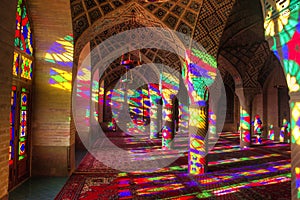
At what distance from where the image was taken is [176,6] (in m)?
7.17

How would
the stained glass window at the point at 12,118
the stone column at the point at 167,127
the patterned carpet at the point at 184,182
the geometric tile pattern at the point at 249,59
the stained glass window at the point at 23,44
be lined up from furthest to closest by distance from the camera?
the stone column at the point at 167,127
the geometric tile pattern at the point at 249,59
the stained glass window at the point at 23,44
the stained glass window at the point at 12,118
the patterned carpet at the point at 184,182

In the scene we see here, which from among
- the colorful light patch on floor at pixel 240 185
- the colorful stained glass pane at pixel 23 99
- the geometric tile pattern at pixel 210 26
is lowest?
the colorful light patch on floor at pixel 240 185

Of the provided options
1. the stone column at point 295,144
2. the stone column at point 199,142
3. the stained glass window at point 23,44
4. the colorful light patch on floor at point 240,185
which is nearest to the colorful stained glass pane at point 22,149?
the stained glass window at point 23,44

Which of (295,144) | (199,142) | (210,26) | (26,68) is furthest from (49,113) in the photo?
(295,144)

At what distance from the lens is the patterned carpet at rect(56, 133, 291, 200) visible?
5281mm

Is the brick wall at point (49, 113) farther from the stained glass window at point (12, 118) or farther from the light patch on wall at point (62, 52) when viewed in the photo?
the stained glass window at point (12, 118)

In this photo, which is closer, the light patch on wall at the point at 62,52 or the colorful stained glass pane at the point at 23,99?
the colorful stained glass pane at the point at 23,99

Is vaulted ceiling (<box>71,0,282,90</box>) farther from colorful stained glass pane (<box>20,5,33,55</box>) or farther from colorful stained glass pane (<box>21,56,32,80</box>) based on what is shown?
colorful stained glass pane (<box>21,56,32,80</box>)

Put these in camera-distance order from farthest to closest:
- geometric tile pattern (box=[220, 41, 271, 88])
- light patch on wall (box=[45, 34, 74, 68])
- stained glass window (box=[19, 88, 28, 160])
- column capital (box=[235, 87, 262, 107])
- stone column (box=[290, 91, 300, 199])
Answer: column capital (box=[235, 87, 262, 107]) → geometric tile pattern (box=[220, 41, 271, 88]) → light patch on wall (box=[45, 34, 74, 68]) → stained glass window (box=[19, 88, 28, 160]) → stone column (box=[290, 91, 300, 199])

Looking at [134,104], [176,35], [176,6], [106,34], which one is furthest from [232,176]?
[134,104]

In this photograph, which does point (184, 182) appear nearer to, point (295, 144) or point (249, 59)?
point (295, 144)

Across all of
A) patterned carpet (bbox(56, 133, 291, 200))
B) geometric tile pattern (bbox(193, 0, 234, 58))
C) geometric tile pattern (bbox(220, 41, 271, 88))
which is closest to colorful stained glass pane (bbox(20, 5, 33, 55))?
patterned carpet (bbox(56, 133, 291, 200))

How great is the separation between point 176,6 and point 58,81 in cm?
390

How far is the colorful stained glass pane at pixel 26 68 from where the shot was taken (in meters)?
5.97
